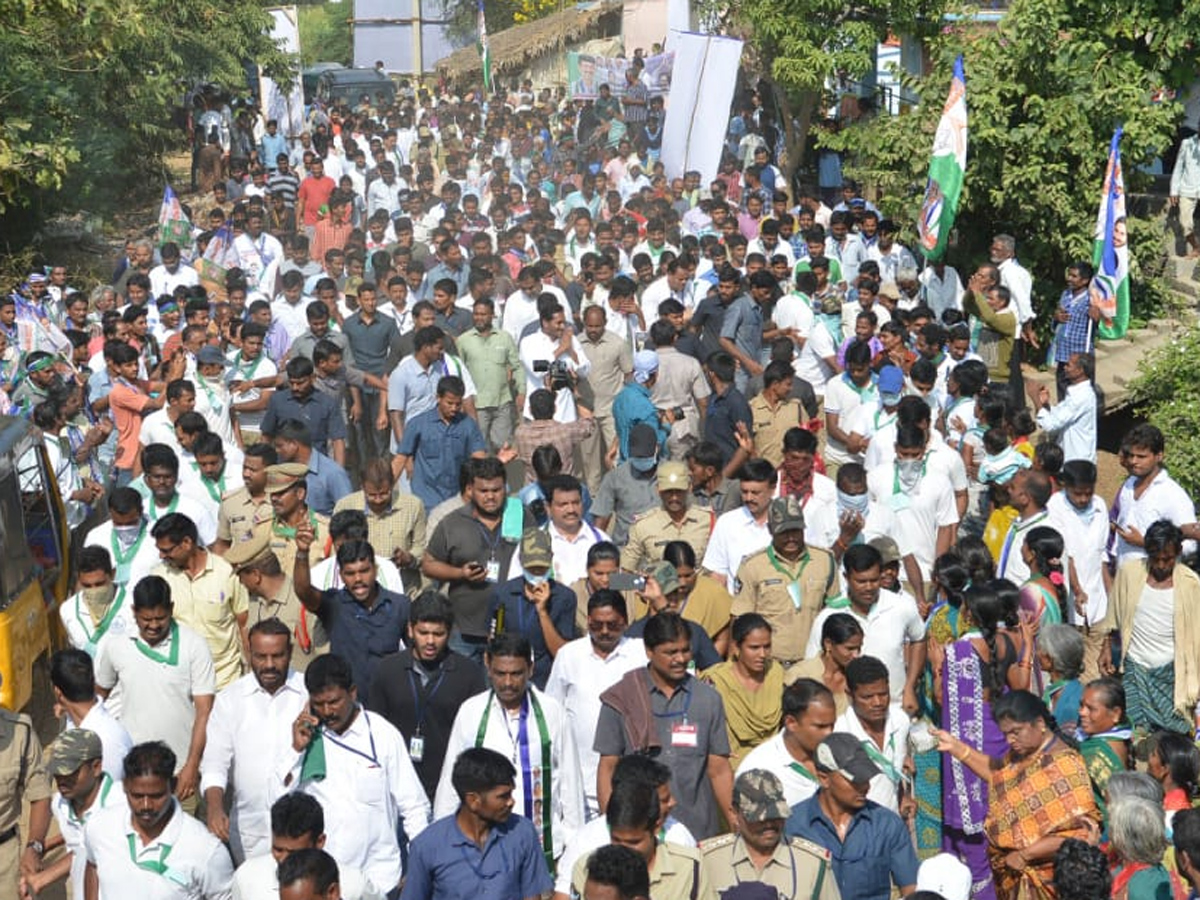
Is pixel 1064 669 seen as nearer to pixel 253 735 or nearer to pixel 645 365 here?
pixel 253 735

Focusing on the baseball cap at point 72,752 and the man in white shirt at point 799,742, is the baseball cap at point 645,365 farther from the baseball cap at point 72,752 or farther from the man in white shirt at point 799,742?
the baseball cap at point 72,752

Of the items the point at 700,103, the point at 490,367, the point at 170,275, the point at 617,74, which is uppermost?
the point at 617,74

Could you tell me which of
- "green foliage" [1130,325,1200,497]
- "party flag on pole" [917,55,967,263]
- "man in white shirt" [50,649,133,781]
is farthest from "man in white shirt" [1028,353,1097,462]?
"man in white shirt" [50,649,133,781]

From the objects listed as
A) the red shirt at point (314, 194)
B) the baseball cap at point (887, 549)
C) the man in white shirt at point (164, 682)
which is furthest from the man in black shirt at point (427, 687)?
the red shirt at point (314, 194)

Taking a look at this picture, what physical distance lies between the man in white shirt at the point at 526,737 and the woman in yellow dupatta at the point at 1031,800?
144 centimetres

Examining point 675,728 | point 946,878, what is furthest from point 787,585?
point 946,878

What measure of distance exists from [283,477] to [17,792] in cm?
221

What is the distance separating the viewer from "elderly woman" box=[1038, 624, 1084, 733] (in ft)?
24.0

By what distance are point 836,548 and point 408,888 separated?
3.76 meters

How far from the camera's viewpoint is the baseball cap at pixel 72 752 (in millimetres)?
6273

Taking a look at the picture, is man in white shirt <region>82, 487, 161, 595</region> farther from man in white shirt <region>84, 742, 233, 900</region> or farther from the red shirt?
the red shirt

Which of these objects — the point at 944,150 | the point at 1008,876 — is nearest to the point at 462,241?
the point at 944,150

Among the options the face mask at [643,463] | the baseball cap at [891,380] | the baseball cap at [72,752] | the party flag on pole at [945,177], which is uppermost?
the party flag on pole at [945,177]

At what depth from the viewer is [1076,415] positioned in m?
11.3
